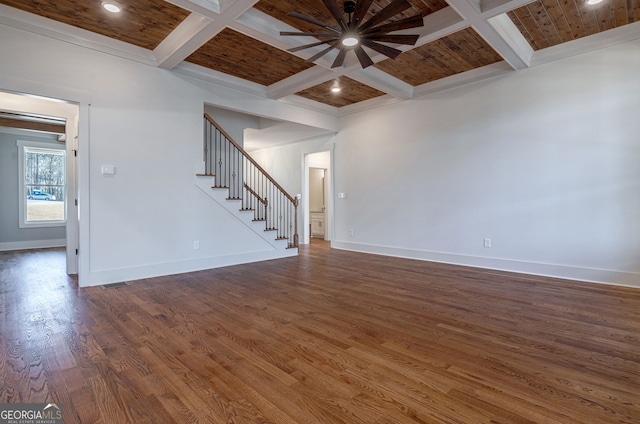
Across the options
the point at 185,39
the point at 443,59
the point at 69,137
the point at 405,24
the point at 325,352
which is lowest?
the point at 325,352

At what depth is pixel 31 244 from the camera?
292 inches

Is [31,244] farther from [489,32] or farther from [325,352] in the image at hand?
[489,32]

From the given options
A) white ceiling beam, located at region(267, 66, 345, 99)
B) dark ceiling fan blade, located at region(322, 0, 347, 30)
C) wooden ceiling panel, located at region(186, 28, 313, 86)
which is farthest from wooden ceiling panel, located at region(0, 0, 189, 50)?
white ceiling beam, located at region(267, 66, 345, 99)

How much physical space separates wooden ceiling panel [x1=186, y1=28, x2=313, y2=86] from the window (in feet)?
19.0

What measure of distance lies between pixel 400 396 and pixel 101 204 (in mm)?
4106

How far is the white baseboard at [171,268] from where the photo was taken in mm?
3989

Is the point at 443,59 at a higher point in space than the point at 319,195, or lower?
higher

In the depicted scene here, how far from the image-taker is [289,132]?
299 inches

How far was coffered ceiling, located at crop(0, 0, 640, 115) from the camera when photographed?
328 centimetres

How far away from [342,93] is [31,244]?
801 cm

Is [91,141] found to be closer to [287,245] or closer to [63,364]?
[63,364]

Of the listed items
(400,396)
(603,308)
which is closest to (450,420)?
(400,396)

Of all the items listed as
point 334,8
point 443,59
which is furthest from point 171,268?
point 443,59

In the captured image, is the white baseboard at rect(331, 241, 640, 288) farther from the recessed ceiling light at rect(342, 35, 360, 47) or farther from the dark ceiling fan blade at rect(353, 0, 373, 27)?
the dark ceiling fan blade at rect(353, 0, 373, 27)
